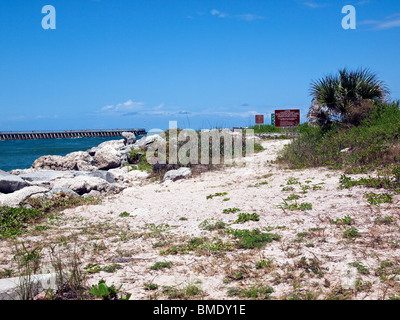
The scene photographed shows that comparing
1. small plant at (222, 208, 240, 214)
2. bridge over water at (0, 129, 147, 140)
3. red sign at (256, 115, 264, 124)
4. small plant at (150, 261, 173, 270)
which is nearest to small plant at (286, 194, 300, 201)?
small plant at (222, 208, 240, 214)

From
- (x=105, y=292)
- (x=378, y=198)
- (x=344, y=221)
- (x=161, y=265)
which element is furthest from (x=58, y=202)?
(x=378, y=198)

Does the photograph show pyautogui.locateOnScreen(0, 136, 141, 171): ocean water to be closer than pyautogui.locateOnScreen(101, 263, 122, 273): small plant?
No

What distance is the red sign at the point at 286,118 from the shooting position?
88.7 ft

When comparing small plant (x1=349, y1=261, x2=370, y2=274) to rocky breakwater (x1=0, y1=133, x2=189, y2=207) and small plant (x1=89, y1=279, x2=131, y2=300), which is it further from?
rocky breakwater (x1=0, y1=133, x2=189, y2=207)

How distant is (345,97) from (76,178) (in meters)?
11.8

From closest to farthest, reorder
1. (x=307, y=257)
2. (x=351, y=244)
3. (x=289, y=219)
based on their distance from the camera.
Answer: (x=307, y=257) → (x=351, y=244) → (x=289, y=219)

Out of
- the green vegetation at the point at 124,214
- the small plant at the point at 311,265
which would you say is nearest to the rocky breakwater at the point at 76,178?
the green vegetation at the point at 124,214

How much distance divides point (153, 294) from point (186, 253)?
4.72 ft

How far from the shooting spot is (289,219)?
6855mm

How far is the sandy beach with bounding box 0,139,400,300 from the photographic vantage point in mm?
4367

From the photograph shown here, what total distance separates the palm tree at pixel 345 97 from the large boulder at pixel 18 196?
1216 centimetres

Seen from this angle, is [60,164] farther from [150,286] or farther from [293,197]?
[150,286]
